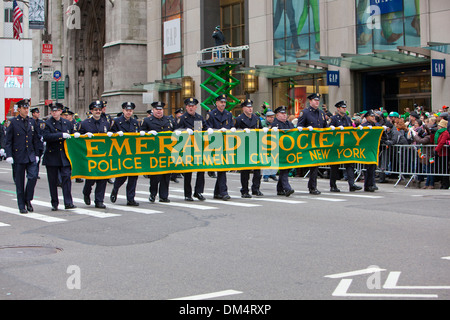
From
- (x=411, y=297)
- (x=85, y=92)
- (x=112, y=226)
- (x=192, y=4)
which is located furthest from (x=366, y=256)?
(x=85, y=92)

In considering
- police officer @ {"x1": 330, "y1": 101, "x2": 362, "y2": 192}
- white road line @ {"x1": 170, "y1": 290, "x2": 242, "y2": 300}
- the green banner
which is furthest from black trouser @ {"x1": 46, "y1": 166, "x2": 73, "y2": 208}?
white road line @ {"x1": 170, "y1": 290, "x2": 242, "y2": 300}

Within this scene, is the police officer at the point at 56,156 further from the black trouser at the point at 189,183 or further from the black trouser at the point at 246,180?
the black trouser at the point at 246,180

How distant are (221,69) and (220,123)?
2147 centimetres

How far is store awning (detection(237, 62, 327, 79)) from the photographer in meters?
31.9

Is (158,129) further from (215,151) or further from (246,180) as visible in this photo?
(246,180)

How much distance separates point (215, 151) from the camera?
50.9ft

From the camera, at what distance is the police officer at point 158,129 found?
14.7m

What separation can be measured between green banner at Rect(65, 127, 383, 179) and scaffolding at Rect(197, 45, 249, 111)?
18.2m

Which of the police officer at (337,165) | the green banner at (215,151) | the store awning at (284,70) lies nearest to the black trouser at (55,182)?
the green banner at (215,151)

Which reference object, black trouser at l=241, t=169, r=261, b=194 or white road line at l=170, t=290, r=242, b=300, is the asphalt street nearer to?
white road line at l=170, t=290, r=242, b=300

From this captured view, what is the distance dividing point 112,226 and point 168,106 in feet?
111

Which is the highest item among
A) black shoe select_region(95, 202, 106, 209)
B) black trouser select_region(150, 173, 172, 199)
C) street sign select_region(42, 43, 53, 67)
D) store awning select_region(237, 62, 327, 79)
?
street sign select_region(42, 43, 53, 67)

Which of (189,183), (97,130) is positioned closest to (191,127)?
(189,183)

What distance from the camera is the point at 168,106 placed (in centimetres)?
4478
